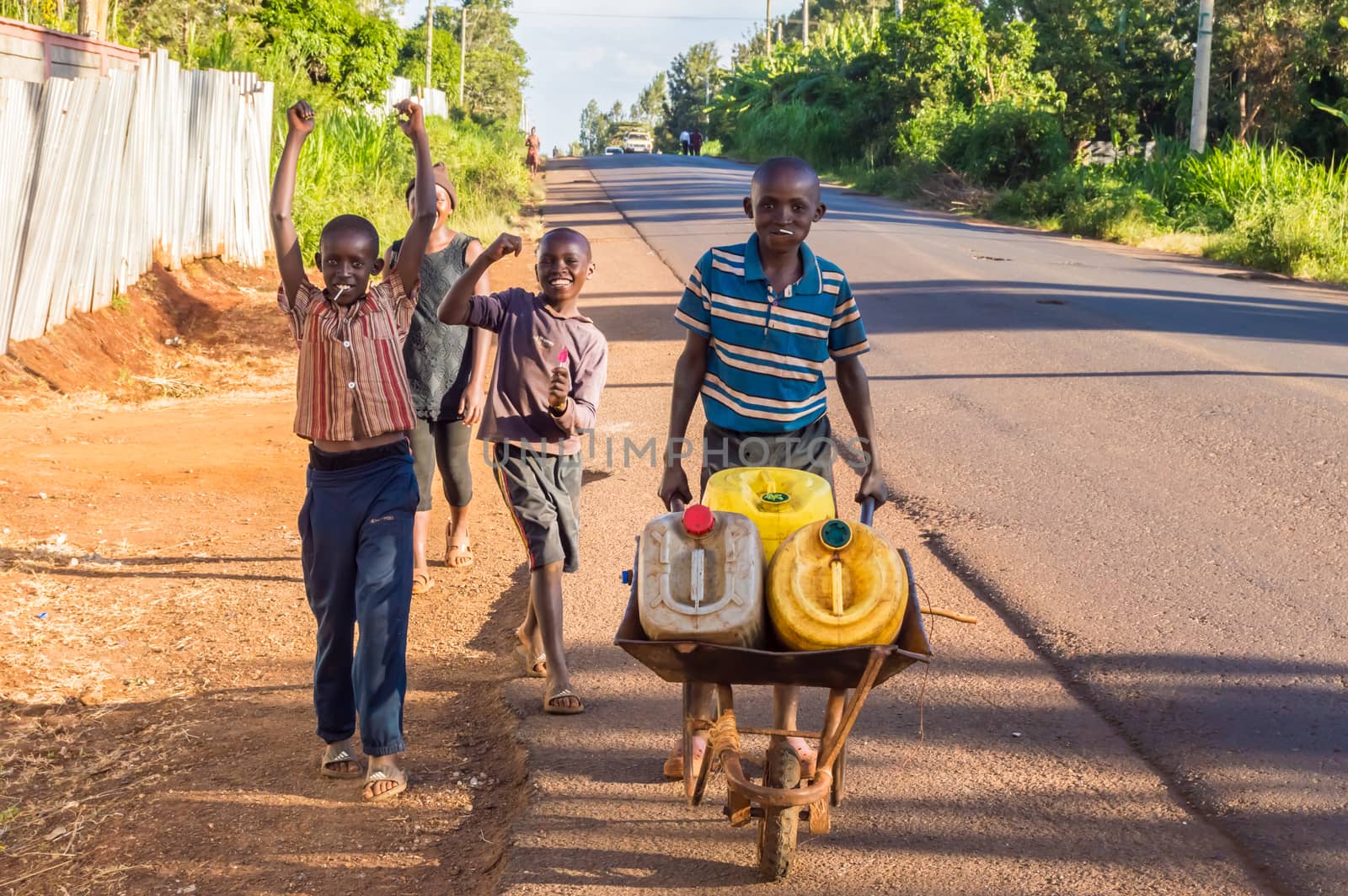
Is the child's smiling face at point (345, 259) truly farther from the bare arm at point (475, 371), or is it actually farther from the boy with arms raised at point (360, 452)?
the bare arm at point (475, 371)

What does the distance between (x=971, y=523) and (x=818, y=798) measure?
362cm

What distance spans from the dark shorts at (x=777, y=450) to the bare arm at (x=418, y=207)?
1.03 m

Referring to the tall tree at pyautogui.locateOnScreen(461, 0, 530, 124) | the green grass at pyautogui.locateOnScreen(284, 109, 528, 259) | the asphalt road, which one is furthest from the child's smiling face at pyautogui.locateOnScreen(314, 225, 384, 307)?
the tall tree at pyautogui.locateOnScreen(461, 0, 530, 124)

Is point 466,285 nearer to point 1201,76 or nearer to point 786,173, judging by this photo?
point 786,173

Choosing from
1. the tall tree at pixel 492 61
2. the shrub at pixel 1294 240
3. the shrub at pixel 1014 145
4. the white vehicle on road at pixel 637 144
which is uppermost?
the tall tree at pixel 492 61

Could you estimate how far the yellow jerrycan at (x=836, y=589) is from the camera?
9.80 ft

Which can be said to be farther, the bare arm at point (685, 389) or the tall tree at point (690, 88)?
the tall tree at point (690, 88)

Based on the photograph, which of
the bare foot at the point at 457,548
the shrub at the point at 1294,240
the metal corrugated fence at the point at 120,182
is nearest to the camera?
the bare foot at the point at 457,548

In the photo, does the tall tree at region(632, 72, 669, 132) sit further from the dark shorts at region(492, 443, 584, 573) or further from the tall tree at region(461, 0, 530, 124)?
→ the dark shorts at region(492, 443, 584, 573)

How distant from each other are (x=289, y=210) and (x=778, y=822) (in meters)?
2.29

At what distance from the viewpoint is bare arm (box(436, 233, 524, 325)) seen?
12.7ft

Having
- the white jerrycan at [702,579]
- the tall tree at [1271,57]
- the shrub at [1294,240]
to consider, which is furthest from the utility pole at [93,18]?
the tall tree at [1271,57]

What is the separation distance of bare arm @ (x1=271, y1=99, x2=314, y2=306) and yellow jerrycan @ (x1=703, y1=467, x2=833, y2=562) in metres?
1.48

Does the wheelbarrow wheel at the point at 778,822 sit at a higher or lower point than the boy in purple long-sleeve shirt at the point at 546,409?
lower
